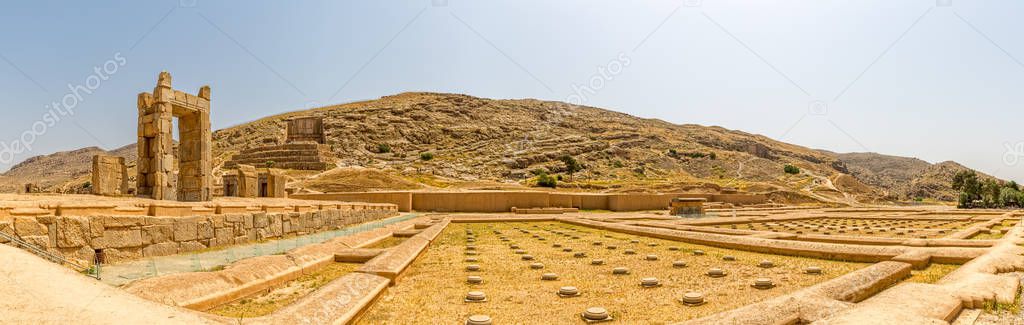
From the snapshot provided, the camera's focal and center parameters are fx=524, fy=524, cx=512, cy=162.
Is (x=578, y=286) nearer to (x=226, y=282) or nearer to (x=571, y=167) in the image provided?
(x=226, y=282)

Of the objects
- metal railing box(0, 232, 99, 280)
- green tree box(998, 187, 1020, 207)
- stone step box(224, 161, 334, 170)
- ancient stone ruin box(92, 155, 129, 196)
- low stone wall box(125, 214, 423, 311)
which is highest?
stone step box(224, 161, 334, 170)

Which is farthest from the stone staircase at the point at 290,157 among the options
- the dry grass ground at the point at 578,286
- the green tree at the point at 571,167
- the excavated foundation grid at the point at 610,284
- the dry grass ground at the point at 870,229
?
the dry grass ground at the point at 578,286

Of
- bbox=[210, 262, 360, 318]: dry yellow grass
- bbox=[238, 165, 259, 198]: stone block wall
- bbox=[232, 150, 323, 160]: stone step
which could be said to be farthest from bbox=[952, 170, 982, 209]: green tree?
bbox=[232, 150, 323, 160]: stone step

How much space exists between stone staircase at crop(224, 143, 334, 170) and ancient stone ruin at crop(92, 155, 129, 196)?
40366 millimetres

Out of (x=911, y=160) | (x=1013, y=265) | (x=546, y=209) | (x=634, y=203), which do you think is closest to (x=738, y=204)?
(x=634, y=203)

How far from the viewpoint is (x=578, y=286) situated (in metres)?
6.08

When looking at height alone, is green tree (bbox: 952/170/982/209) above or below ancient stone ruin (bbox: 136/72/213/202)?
below

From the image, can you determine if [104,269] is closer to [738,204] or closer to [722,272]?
[722,272]

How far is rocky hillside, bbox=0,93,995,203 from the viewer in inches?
2437

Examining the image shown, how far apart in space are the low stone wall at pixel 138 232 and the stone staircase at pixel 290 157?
47123 mm

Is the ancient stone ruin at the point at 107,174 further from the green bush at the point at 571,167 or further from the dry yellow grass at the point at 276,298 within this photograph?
the green bush at the point at 571,167

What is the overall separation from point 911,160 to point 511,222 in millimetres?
189224

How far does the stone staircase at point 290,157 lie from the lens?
2248 inches

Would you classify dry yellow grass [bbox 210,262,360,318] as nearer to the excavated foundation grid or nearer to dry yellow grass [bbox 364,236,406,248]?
the excavated foundation grid
